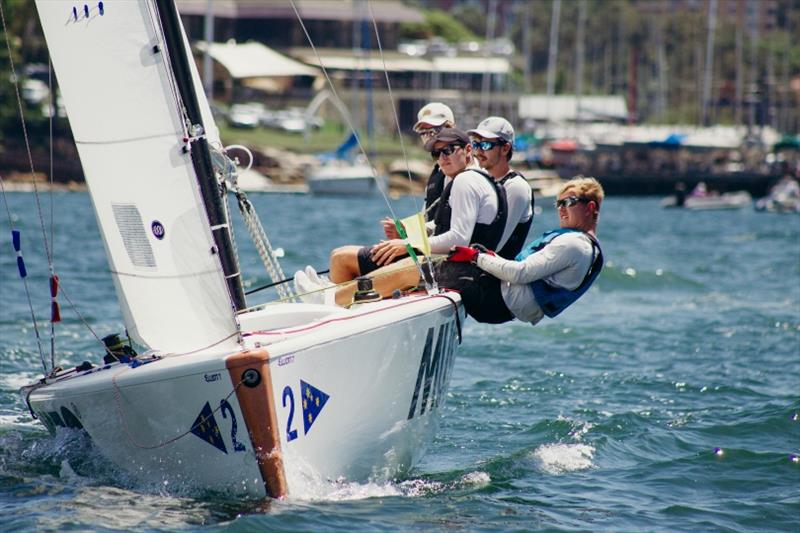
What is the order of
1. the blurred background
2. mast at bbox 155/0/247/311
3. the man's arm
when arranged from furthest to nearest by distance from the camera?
the blurred background
the man's arm
mast at bbox 155/0/247/311

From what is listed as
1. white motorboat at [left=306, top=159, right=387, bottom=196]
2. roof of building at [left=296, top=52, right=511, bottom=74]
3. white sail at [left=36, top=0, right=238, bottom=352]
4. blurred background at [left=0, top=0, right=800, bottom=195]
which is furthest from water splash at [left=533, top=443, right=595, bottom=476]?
roof of building at [left=296, top=52, right=511, bottom=74]

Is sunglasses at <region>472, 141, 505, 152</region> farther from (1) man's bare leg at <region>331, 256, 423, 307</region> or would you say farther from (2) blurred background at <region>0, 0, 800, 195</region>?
(2) blurred background at <region>0, 0, 800, 195</region>

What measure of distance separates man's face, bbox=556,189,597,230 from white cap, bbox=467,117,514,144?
0.69 m

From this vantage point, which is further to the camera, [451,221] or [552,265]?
[451,221]

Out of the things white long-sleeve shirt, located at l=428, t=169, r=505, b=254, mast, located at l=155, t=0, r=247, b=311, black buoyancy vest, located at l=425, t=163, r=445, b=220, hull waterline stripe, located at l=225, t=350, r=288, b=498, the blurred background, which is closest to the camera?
hull waterline stripe, located at l=225, t=350, r=288, b=498

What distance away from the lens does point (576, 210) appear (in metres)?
7.32

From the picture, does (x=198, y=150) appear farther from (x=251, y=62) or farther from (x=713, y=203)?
(x=251, y=62)

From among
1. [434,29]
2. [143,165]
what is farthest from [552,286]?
[434,29]

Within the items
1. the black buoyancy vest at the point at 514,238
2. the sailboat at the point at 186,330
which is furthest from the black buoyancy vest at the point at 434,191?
the sailboat at the point at 186,330

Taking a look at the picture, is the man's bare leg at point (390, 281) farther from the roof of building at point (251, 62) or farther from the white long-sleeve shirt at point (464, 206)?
the roof of building at point (251, 62)

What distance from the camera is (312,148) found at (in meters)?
56.5

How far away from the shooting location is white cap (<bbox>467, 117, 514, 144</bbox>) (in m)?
7.87

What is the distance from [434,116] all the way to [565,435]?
2292 mm

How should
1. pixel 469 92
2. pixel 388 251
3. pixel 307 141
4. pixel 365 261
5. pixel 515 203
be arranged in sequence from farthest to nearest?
1. pixel 469 92
2. pixel 307 141
3. pixel 515 203
4. pixel 365 261
5. pixel 388 251
